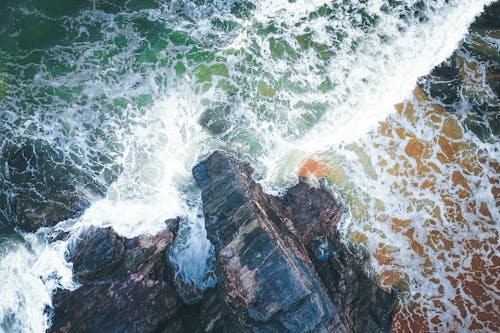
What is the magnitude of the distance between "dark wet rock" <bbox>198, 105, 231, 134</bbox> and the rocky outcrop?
4.70 ft

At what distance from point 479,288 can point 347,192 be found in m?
4.60

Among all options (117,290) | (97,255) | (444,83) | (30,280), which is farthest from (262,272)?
(444,83)

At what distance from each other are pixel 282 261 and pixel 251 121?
514 cm

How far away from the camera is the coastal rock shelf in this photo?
25.4 feet

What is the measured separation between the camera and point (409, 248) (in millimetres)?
10500

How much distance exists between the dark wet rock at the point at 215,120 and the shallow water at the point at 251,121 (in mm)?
51

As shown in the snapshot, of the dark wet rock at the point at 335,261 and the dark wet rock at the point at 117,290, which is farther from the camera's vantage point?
the dark wet rock at the point at 335,261

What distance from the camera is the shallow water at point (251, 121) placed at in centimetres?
1023

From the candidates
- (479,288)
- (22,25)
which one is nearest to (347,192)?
(479,288)

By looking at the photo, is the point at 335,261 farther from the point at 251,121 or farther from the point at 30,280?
the point at 30,280

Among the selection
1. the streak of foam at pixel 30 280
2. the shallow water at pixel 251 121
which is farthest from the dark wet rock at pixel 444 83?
the streak of foam at pixel 30 280

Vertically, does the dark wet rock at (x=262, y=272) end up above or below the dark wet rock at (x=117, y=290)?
above

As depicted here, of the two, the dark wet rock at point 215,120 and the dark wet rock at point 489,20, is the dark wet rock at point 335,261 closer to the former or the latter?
the dark wet rock at point 215,120

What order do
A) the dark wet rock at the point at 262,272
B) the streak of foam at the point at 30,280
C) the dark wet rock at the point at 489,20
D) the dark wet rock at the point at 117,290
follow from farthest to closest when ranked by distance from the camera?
the dark wet rock at the point at 489,20 < the streak of foam at the point at 30,280 < the dark wet rock at the point at 117,290 < the dark wet rock at the point at 262,272
